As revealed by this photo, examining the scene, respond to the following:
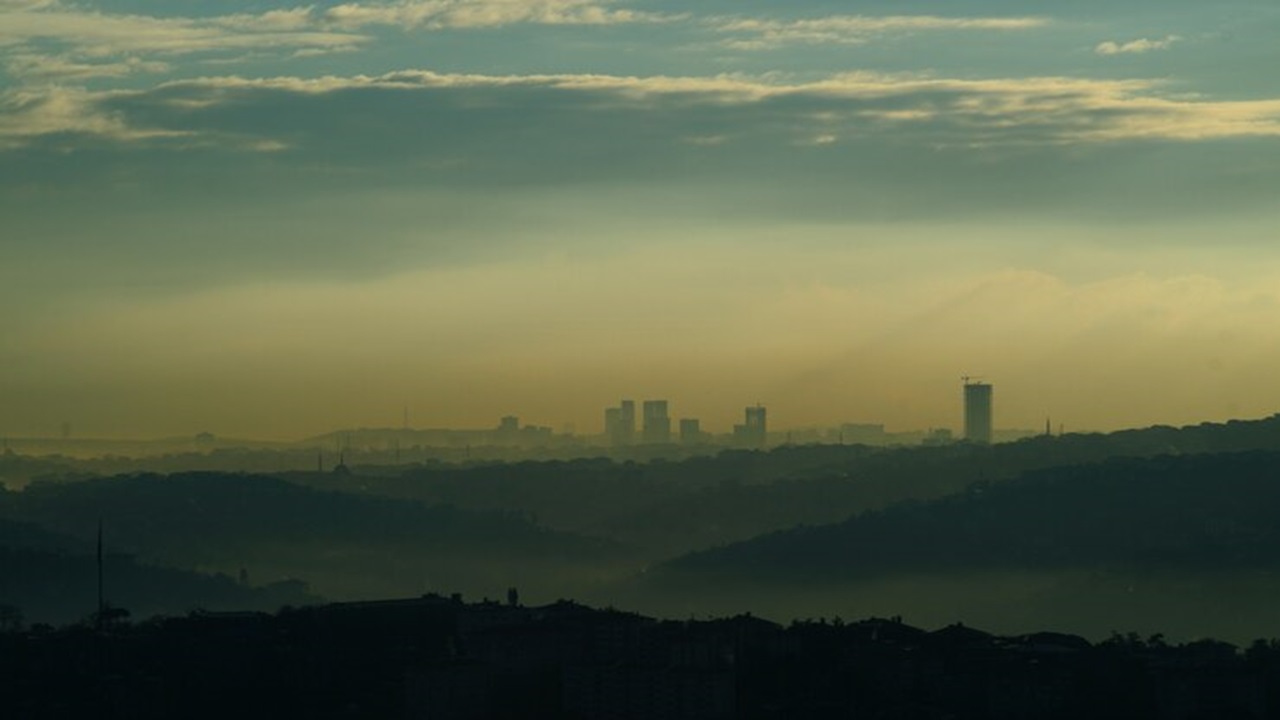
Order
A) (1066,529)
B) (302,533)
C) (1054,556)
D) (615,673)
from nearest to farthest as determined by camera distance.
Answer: (615,673), (1054,556), (1066,529), (302,533)

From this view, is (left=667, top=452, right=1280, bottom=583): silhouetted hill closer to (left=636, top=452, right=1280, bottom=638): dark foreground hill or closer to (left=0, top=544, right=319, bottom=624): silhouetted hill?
(left=636, top=452, right=1280, bottom=638): dark foreground hill

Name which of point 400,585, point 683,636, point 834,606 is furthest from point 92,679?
point 400,585

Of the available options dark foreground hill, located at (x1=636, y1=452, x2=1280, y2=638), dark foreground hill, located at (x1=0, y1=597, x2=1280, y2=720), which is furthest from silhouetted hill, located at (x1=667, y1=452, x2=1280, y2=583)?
dark foreground hill, located at (x1=0, y1=597, x2=1280, y2=720)

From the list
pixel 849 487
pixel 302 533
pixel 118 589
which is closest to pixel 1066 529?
pixel 849 487

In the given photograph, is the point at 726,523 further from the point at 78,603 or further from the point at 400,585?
the point at 78,603

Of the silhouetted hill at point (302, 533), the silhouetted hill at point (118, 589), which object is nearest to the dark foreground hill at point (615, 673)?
the silhouetted hill at point (118, 589)

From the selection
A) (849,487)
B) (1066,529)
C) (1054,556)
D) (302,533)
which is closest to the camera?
(1054,556)

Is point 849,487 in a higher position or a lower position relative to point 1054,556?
higher

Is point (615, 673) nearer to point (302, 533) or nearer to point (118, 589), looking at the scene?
point (118, 589)
